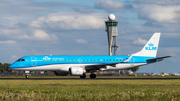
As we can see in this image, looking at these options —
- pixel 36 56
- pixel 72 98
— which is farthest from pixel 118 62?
pixel 72 98

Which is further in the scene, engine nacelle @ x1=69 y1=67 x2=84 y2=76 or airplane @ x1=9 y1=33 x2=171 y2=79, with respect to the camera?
airplane @ x1=9 y1=33 x2=171 y2=79

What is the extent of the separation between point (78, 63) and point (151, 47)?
17.0 meters

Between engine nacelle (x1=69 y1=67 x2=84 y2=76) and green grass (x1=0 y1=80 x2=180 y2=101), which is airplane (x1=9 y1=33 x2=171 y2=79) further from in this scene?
green grass (x1=0 y1=80 x2=180 y2=101)

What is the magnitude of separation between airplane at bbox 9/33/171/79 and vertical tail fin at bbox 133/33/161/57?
810 millimetres

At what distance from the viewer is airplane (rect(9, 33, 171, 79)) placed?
52906 millimetres

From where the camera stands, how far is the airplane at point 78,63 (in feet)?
174

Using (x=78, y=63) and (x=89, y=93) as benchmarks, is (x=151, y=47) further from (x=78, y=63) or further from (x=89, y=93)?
(x=89, y=93)

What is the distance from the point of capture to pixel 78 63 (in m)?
54.6

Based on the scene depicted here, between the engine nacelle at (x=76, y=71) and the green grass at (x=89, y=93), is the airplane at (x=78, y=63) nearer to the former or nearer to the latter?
the engine nacelle at (x=76, y=71)

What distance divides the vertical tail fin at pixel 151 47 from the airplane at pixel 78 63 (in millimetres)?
810

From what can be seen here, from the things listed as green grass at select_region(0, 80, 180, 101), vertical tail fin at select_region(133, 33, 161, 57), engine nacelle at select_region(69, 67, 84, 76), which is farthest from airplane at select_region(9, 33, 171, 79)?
green grass at select_region(0, 80, 180, 101)

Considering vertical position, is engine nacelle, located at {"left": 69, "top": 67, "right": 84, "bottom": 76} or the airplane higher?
the airplane

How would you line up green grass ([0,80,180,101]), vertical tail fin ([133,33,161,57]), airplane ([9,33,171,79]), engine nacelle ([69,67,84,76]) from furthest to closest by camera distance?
vertical tail fin ([133,33,161,57]) < airplane ([9,33,171,79]) < engine nacelle ([69,67,84,76]) < green grass ([0,80,180,101])

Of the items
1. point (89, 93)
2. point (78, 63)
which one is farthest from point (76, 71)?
point (89, 93)
